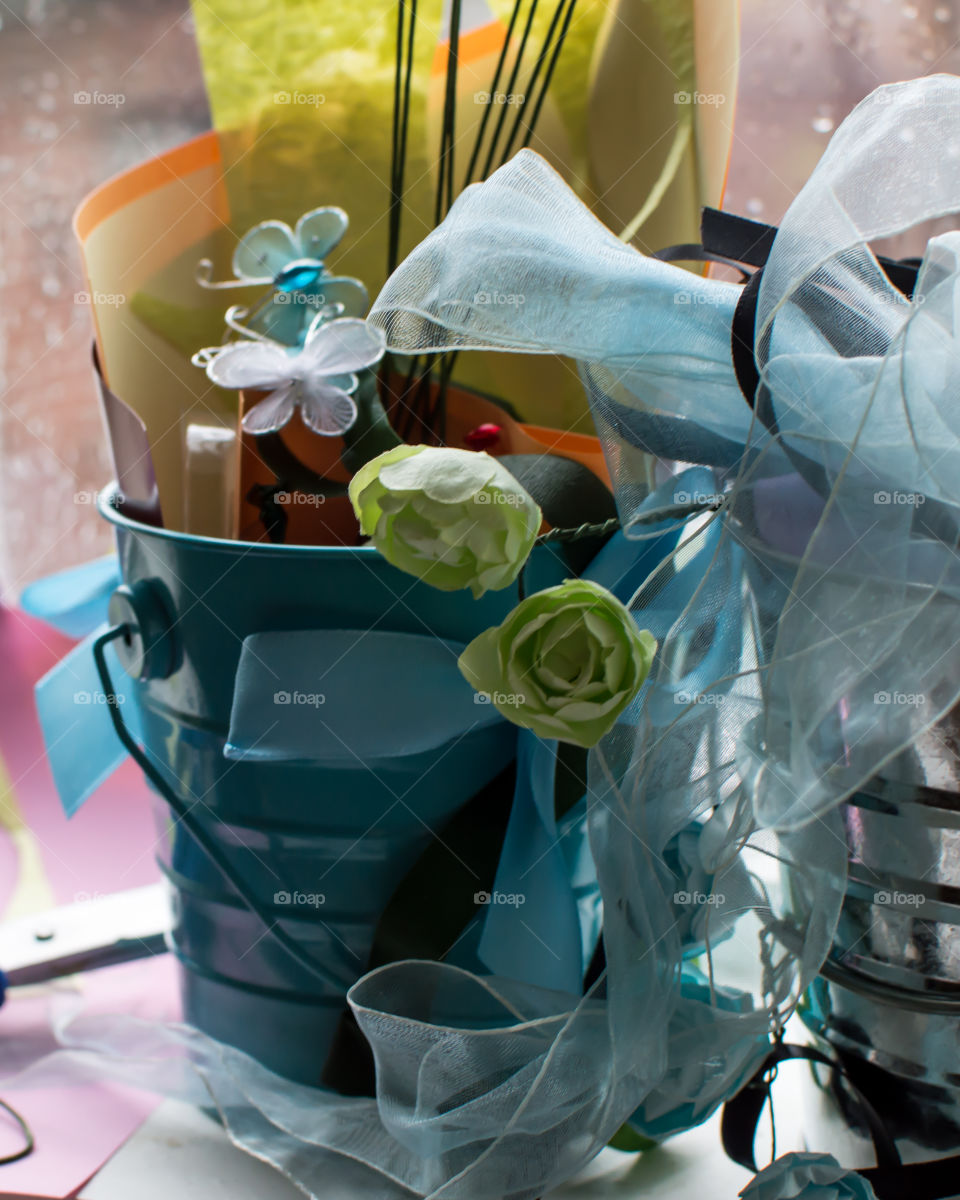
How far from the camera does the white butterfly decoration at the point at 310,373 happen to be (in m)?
0.42

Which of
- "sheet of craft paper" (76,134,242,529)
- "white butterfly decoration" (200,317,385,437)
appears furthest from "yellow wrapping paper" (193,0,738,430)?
"white butterfly decoration" (200,317,385,437)

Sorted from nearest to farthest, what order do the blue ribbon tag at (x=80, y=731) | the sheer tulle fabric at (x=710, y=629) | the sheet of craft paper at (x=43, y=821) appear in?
the sheer tulle fabric at (x=710, y=629)
the blue ribbon tag at (x=80, y=731)
the sheet of craft paper at (x=43, y=821)

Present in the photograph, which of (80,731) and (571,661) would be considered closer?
(571,661)

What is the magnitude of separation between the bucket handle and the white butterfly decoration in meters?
0.11

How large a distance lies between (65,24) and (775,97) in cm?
49

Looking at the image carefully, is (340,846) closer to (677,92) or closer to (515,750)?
(515,750)

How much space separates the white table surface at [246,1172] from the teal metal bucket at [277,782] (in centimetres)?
4

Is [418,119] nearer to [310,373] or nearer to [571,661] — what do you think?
[310,373]

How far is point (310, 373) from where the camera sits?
432 millimetres

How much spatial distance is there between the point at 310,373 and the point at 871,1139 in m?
0.35

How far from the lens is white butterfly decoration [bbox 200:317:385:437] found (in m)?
0.42

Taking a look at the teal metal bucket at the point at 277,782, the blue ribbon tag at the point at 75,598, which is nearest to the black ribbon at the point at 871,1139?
the teal metal bucket at the point at 277,782

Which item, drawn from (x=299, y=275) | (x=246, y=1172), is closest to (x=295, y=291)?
(x=299, y=275)

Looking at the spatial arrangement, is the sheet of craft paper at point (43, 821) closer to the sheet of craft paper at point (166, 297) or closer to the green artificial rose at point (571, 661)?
the sheet of craft paper at point (166, 297)
